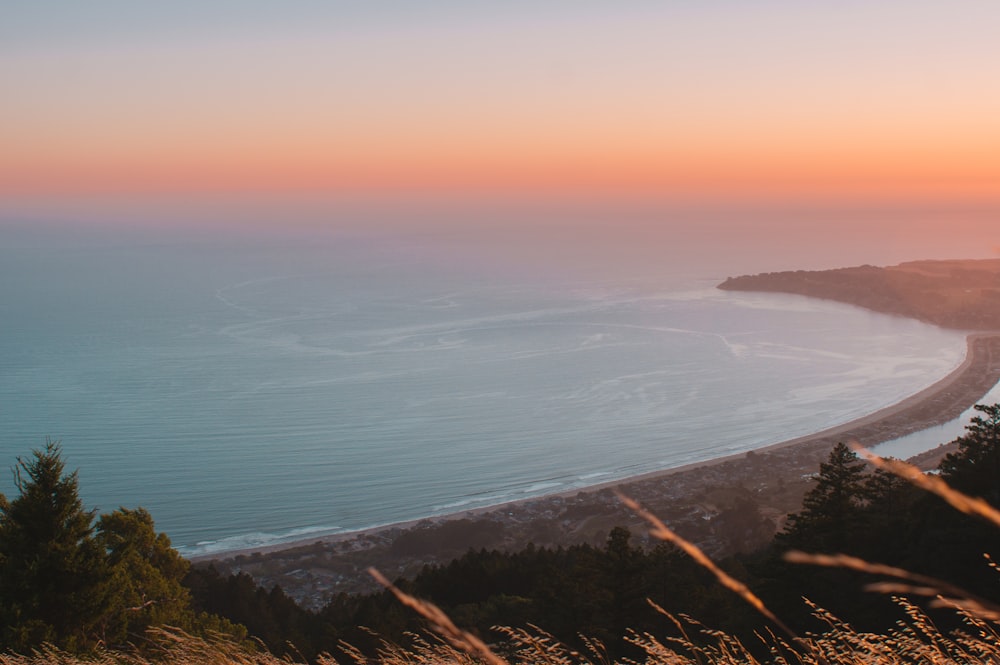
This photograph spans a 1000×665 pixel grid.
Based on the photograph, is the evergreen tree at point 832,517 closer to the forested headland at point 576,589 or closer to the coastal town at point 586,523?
the forested headland at point 576,589

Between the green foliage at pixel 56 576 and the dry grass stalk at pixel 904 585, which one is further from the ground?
the dry grass stalk at pixel 904 585

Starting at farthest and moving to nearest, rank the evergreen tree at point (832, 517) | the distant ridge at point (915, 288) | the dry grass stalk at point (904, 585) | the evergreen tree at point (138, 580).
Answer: the distant ridge at point (915, 288) → the evergreen tree at point (832, 517) → the evergreen tree at point (138, 580) → the dry grass stalk at point (904, 585)

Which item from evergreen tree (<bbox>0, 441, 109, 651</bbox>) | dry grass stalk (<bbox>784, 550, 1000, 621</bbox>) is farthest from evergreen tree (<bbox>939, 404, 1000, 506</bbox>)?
evergreen tree (<bbox>0, 441, 109, 651</bbox>)

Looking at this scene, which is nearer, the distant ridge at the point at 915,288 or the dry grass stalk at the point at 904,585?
the dry grass stalk at the point at 904,585

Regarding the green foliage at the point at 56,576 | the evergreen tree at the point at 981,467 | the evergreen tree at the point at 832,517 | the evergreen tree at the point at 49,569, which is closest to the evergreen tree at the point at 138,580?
the green foliage at the point at 56,576

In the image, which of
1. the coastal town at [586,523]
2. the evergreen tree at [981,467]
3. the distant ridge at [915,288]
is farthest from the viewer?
the distant ridge at [915,288]

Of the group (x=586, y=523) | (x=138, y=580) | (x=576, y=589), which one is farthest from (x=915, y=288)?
(x=138, y=580)

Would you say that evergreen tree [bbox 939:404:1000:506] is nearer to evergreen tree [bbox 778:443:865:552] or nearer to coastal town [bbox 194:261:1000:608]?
evergreen tree [bbox 778:443:865:552]
